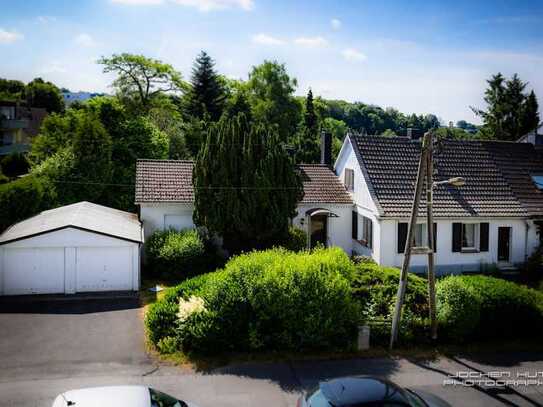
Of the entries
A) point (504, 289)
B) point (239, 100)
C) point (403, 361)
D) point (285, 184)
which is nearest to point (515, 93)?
point (239, 100)

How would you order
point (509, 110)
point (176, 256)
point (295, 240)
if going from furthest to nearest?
1. point (509, 110)
2. point (295, 240)
3. point (176, 256)

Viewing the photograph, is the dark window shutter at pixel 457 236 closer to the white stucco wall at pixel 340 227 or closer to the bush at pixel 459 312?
the white stucco wall at pixel 340 227

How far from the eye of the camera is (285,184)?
21.5 m

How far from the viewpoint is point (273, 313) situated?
524 inches

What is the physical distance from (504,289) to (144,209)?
15376mm

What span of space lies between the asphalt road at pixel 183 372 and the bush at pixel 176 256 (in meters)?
5.56

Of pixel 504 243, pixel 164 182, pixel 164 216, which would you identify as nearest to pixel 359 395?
pixel 164 216

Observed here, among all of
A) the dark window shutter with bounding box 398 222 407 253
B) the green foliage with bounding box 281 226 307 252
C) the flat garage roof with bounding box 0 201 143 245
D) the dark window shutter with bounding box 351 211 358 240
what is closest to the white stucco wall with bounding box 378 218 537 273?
the dark window shutter with bounding box 398 222 407 253

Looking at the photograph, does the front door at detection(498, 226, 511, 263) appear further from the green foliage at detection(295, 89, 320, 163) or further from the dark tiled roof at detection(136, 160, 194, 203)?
the green foliage at detection(295, 89, 320, 163)

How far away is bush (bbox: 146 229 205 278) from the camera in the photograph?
20.9 m

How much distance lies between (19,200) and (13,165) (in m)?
17.4

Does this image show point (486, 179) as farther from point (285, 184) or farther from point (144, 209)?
point (144, 209)

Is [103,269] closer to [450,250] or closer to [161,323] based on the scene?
[161,323]

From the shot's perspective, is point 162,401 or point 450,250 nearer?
point 162,401
